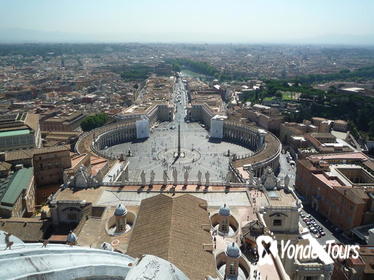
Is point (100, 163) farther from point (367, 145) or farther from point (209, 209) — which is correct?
point (367, 145)

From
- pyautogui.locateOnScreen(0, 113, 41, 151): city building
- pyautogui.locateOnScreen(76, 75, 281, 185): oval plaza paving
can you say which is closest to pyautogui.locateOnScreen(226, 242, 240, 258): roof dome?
pyautogui.locateOnScreen(76, 75, 281, 185): oval plaza paving

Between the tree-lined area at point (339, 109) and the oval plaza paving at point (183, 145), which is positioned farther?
the tree-lined area at point (339, 109)

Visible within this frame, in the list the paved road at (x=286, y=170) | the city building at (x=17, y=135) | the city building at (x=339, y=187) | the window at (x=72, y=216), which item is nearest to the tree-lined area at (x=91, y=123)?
the city building at (x=17, y=135)

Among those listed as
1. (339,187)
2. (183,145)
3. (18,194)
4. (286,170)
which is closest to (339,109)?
(286,170)

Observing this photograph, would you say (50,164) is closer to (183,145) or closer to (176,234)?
(183,145)

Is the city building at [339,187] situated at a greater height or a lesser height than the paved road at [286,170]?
greater

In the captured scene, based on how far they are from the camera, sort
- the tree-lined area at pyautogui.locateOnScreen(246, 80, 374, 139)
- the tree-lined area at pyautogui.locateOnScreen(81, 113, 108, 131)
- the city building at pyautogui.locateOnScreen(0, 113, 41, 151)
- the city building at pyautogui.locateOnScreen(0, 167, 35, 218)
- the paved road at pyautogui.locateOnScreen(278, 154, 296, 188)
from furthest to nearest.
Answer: the tree-lined area at pyautogui.locateOnScreen(246, 80, 374, 139)
the tree-lined area at pyautogui.locateOnScreen(81, 113, 108, 131)
the paved road at pyautogui.locateOnScreen(278, 154, 296, 188)
the city building at pyautogui.locateOnScreen(0, 113, 41, 151)
the city building at pyautogui.locateOnScreen(0, 167, 35, 218)

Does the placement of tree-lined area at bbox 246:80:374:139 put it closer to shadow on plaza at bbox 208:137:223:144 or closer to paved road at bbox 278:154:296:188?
shadow on plaza at bbox 208:137:223:144

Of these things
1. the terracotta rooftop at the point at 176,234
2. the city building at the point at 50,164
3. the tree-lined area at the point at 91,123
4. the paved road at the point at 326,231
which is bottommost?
the paved road at the point at 326,231

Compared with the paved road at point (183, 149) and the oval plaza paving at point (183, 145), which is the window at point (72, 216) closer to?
the oval plaza paving at point (183, 145)

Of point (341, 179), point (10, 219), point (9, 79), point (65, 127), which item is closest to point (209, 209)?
point (10, 219)

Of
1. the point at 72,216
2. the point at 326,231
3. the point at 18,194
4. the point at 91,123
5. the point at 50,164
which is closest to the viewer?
the point at 72,216

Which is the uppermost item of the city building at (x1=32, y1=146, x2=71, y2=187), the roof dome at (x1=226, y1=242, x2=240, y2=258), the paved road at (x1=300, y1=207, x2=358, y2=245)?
the roof dome at (x1=226, y1=242, x2=240, y2=258)
